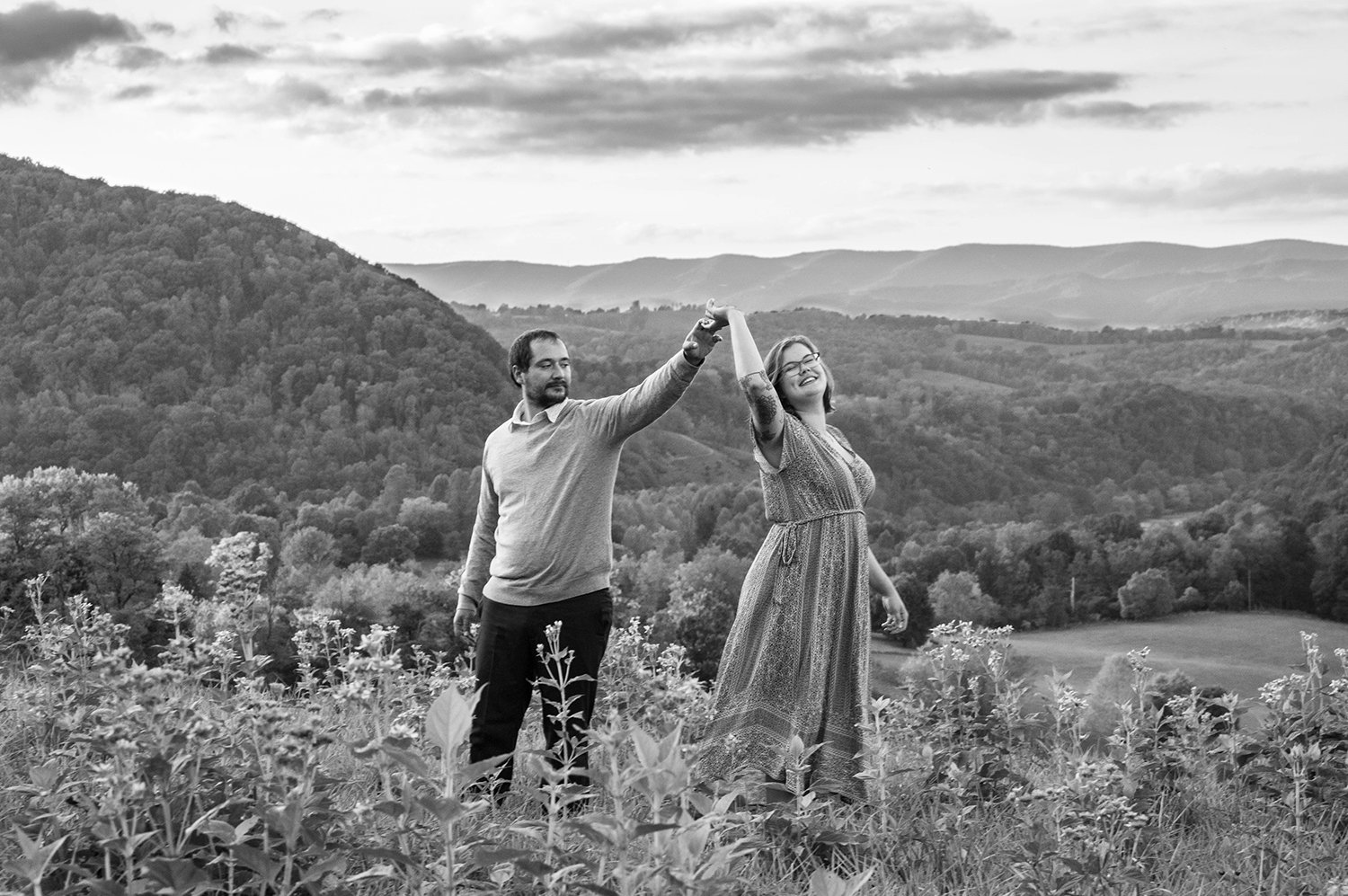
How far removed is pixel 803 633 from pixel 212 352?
228ft

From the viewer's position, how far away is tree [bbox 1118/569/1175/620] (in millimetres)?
50344

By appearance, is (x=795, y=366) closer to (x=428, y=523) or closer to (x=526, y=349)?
(x=526, y=349)

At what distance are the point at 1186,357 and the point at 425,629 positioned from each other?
11475 centimetres

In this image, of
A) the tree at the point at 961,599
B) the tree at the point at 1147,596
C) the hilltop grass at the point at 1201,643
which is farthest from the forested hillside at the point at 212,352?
the tree at the point at 1147,596

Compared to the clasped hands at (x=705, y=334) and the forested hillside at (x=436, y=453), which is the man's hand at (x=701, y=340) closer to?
the clasped hands at (x=705, y=334)

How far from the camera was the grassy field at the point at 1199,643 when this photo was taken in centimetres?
3884

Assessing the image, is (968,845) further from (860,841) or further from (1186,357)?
(1186,357)

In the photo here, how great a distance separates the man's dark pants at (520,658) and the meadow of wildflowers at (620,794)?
184 mm

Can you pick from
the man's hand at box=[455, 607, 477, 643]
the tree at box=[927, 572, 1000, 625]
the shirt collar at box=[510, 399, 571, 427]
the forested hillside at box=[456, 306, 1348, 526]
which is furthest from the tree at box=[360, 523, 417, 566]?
the shirt collar at box=[510, 399, 571, 427]

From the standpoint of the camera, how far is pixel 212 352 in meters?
69.6

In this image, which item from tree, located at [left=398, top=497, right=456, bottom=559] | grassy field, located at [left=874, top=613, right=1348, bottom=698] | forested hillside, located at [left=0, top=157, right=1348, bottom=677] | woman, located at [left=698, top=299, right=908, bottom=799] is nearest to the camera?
woman, located at [left=698, top=299, right=908, bottom=799]

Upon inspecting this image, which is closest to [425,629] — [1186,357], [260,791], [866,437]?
[260,791]

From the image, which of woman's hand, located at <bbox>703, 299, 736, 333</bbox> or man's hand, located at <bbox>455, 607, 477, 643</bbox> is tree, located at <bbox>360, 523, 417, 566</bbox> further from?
woman's hand, located at <bbox>703, 299, 736, 333</bbox>

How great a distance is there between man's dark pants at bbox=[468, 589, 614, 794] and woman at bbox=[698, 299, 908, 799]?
19.8 inches
